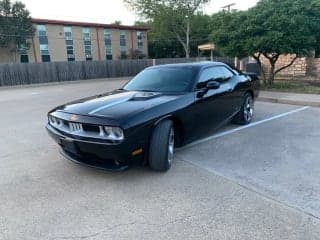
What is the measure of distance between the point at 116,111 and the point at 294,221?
7.56 feet

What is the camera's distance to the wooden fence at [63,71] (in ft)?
68.1

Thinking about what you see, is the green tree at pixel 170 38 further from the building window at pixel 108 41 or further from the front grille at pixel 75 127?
the front grille at pixel 75 127

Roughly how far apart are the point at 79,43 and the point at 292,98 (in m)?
32.0

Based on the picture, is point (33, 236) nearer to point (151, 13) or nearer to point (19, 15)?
point (19, 15)

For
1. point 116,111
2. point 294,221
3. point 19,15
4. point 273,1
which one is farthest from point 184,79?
point 19,15

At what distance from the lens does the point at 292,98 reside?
30.0 feet

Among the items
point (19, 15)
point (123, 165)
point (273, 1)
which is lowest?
point (123, 165)

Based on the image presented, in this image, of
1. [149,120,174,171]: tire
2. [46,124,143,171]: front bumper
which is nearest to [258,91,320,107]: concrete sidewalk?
[149,120,174,171]: tire

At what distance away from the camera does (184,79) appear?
15.7 feet

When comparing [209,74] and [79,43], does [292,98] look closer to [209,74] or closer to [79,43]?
[209,74]

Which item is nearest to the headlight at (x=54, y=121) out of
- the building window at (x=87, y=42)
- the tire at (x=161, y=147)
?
the tire at (x=161, y=147)

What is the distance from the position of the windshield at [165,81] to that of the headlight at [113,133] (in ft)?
4.96

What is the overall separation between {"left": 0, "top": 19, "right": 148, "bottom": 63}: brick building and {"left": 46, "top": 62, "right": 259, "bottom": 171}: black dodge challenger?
32.6 meters

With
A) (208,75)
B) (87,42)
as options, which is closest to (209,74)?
(208,75)
